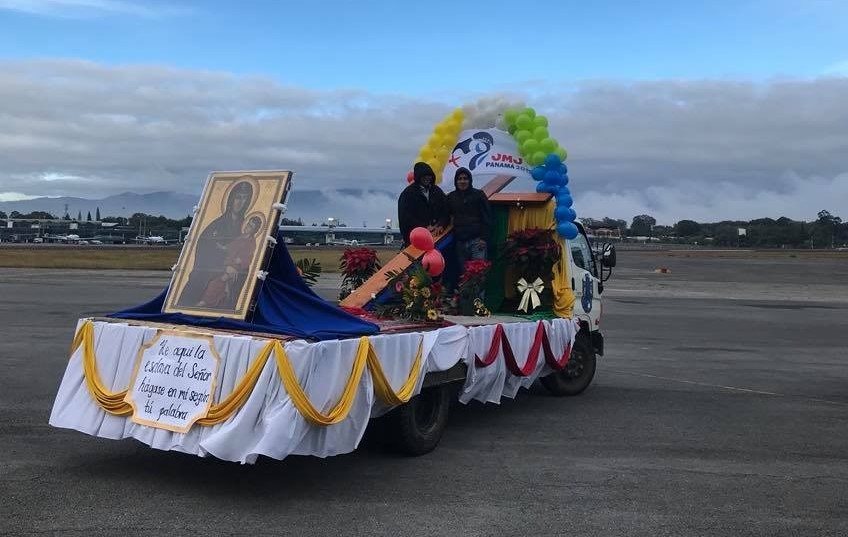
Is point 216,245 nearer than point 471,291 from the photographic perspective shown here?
Yes

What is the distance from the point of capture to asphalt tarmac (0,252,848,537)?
5.33 metres

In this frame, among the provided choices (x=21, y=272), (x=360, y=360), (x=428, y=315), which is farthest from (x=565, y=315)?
(x=21, y=272)

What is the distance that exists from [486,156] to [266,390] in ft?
19.7

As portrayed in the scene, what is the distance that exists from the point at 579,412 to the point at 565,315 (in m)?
1.22

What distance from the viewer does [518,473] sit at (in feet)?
21.7

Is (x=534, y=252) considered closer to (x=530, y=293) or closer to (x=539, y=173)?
(x=530, y=293)

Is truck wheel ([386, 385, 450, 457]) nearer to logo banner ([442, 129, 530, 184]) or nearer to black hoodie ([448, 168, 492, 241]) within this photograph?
black hoodie ([448, 168, 492, 241])

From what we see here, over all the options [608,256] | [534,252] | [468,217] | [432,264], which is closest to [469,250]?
[468,217]

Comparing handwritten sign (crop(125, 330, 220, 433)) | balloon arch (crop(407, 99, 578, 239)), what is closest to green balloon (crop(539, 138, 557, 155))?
balloon arch (crop(407, 99, 578, 239))

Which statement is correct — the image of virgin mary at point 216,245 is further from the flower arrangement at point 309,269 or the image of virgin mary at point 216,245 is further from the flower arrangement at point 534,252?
the flower arrangement at point 534,252

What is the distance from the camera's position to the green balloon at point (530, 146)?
1042 centimetres

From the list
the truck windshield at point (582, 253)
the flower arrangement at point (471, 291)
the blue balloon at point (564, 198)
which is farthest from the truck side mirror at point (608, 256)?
the flower arrangement at point (471, 291)

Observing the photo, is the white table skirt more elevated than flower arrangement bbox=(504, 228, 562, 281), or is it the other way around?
flower arrangement bbox=(504, 228, 562, 281)

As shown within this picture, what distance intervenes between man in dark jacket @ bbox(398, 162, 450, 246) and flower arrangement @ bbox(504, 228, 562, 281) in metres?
0.92
